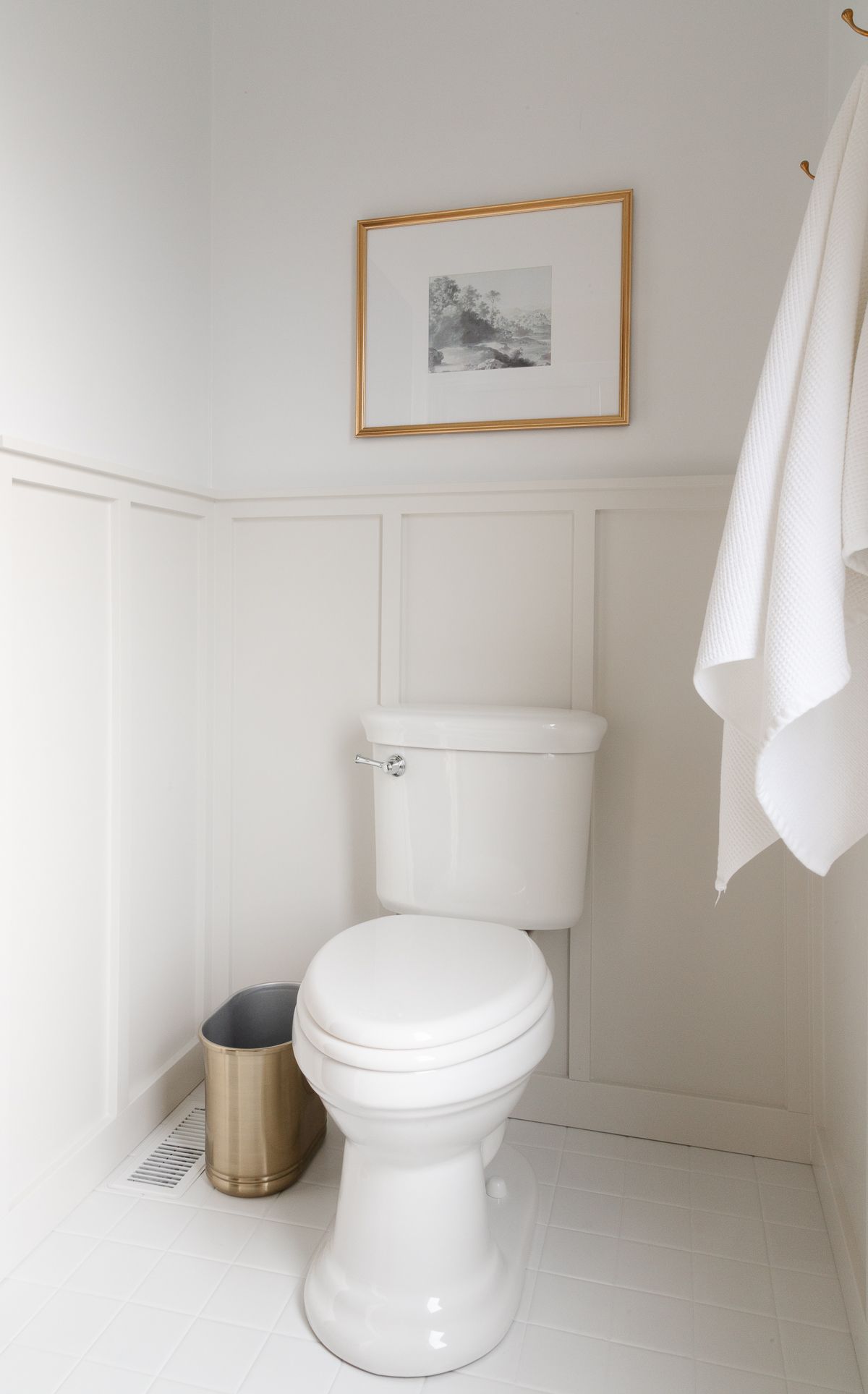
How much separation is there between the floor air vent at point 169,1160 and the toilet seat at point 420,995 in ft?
1.84

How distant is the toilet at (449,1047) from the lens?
1146 mm

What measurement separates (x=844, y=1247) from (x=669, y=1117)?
40 centimetres

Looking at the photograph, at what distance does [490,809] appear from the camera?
5.21 feet

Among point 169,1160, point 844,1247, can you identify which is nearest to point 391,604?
point 169,1160

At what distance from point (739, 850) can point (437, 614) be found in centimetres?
87

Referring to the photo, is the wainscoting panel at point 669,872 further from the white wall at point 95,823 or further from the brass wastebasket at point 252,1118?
the white wall at point 95,823

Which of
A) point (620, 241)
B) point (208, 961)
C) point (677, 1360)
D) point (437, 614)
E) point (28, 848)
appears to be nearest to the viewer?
point (677, 1360)

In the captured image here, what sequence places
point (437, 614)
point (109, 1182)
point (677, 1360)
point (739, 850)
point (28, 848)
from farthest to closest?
point (437, 614) < point (109, 1182) < point (28, 848) < point (677, 1360) < point (739, 850)

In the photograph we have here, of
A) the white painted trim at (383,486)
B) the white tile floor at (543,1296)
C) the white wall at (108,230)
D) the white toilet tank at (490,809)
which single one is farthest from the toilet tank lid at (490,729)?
the white tile floor at (543,1296)

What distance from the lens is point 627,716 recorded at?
1714 mm

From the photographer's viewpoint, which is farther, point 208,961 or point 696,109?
point 208,961

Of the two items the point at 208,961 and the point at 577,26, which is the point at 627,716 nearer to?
the point at 208,961

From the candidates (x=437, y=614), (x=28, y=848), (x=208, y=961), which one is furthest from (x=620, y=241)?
(x=208, y=961)

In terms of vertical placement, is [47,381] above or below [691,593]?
above
